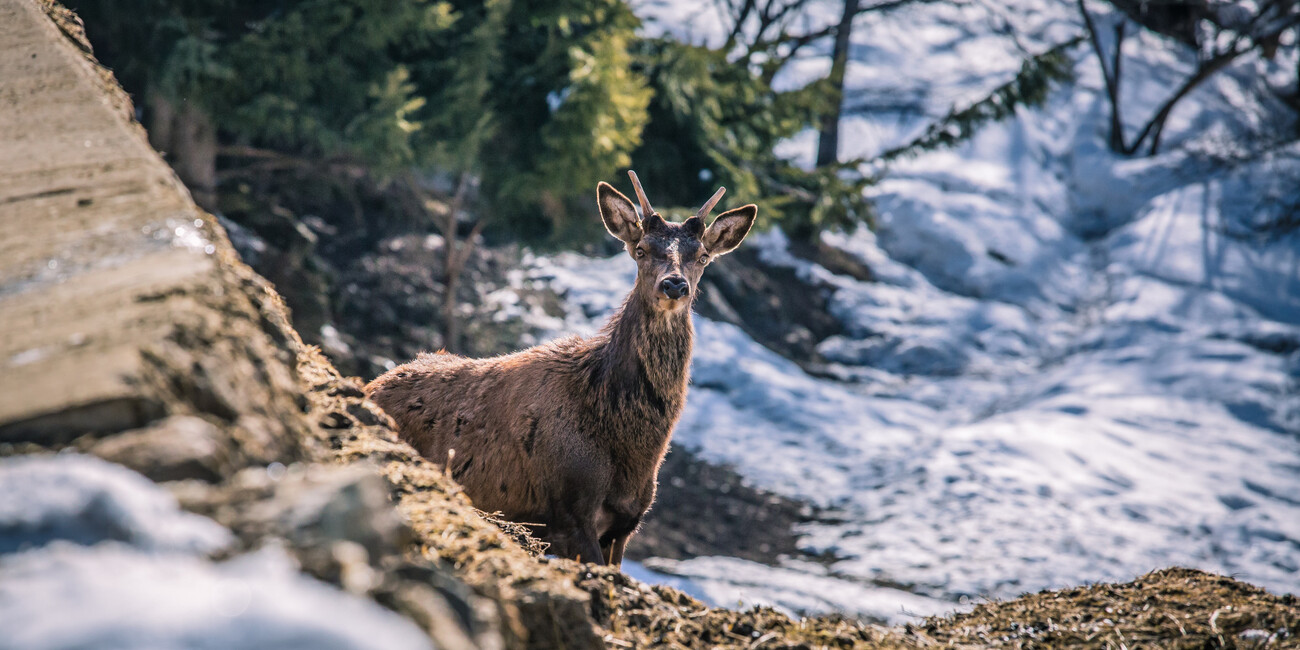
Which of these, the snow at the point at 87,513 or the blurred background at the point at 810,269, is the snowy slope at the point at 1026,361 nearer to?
the blurred background at the point at 810,269

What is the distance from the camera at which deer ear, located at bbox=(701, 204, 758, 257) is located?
22.7 ft

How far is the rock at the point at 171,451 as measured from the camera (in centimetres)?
209

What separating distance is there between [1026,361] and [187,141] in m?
15.8

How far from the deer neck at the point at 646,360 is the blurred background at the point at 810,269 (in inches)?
181

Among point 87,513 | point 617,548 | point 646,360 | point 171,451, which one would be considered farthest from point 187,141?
point 87,513

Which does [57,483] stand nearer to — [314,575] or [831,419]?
[314,575]

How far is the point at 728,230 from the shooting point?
23.3 ft

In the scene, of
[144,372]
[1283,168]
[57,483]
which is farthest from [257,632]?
[1283,168]

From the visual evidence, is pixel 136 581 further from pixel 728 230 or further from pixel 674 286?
pixel 728 230

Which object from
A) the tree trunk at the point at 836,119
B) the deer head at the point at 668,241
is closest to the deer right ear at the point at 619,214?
the deer head at the point at 668,241

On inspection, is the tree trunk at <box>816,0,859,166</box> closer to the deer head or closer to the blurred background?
the blurred background

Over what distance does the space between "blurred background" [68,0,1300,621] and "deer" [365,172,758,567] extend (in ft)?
15.1

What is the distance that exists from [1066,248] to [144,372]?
2580 cm

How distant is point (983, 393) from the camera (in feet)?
62.5
